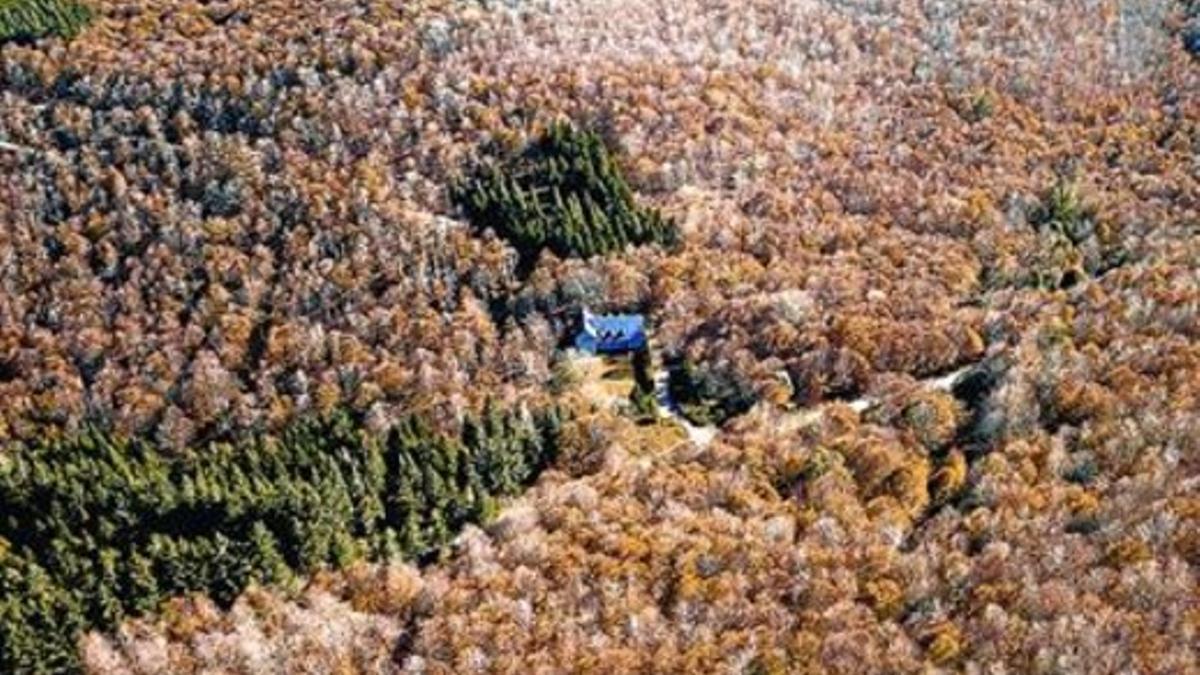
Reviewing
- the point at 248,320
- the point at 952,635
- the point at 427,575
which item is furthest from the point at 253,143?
the point at 952,635

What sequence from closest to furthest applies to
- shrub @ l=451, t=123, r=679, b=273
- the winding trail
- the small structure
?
1. the winding trail
2. the small structure
3. shrub @ l=451, t=123, r=679, b=273

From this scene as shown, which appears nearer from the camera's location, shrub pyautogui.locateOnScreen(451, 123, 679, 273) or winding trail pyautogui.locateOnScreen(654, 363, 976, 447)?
winding trail pyautogui.locateOnScreen(654, 363, 976, 447)

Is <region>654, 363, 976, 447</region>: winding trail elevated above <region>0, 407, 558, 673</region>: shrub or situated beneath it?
situated beneath

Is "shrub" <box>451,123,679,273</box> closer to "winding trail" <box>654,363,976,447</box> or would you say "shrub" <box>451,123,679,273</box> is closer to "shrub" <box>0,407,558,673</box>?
"winding trail" <box>654,363,976,447</box>

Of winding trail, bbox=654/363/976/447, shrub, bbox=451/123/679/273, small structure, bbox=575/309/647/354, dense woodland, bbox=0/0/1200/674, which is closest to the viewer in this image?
dense woodland, bbox=0/0/1200/674

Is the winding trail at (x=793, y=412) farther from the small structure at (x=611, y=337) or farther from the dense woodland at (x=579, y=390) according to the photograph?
the small structure at (x=611, y=337)

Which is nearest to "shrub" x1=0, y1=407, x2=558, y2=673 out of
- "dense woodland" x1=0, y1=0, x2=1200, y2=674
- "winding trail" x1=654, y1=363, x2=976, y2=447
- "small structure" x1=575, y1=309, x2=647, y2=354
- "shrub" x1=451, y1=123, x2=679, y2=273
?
"dense woodland" x1=0, y1=0, x2=1200, y2=674

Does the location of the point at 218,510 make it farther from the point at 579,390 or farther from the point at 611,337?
the point at 611,337

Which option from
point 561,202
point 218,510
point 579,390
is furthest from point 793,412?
point 218,510
